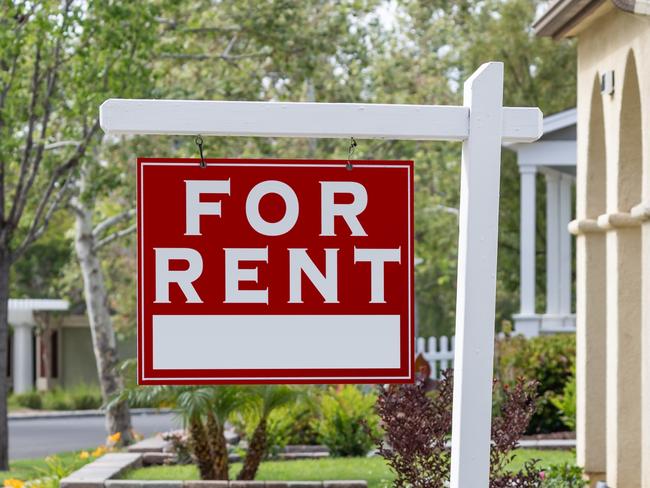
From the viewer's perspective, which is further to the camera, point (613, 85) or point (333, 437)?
point (333, 437)

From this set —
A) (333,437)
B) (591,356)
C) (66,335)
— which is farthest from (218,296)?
(66,335)

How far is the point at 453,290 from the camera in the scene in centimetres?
3997

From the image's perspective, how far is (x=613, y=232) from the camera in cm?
1070

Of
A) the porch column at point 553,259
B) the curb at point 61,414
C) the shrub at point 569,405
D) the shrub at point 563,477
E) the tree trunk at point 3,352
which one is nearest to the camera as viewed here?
the shrub at point 563,477

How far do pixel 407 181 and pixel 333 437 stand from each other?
10.7m

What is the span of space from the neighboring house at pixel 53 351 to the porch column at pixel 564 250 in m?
21.0

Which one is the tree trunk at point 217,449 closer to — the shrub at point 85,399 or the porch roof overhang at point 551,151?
the porch roof overhang at point 551,151

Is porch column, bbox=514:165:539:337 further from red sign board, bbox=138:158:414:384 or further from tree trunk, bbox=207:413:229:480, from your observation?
red sign board, bbox=138:158:414:384

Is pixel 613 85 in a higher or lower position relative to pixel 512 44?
lower

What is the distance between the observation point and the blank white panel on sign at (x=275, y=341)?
489 cm

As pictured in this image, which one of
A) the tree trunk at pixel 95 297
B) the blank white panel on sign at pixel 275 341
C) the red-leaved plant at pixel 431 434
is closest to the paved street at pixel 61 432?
the tree trunk at pixel 95 297

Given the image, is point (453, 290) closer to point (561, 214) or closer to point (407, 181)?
point (561, 214)

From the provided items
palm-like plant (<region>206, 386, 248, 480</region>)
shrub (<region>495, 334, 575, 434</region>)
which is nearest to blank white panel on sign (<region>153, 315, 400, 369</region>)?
palm-like plant (<region>206, 386, 248, 480</region>)

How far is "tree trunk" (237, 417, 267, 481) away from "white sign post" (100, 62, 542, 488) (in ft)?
25.0
